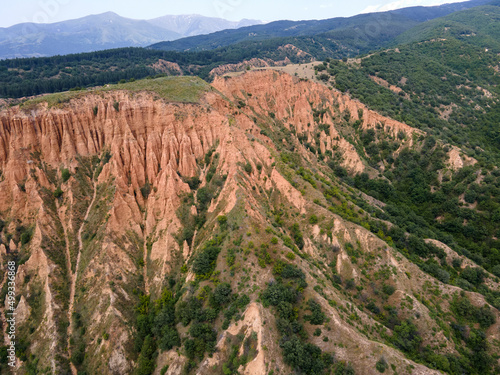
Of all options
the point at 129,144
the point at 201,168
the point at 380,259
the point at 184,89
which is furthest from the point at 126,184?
the point at 380,259

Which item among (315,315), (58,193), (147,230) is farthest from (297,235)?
(58,193)

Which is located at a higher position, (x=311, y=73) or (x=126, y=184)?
(x=311, y=73)

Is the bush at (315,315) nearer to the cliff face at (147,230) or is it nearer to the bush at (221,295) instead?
the cliff face at (147,230)

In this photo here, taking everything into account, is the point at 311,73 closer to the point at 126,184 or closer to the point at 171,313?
the point at 126,184

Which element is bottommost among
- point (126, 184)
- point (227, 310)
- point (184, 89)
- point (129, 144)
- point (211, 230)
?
point (227, 310)

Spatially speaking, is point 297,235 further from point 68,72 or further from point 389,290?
point 68,72

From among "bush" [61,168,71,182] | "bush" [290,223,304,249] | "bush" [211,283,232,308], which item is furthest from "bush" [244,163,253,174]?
"bush" [61,168,71,182]

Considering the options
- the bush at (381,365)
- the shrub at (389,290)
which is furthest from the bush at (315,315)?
the shrub at (389,290)
